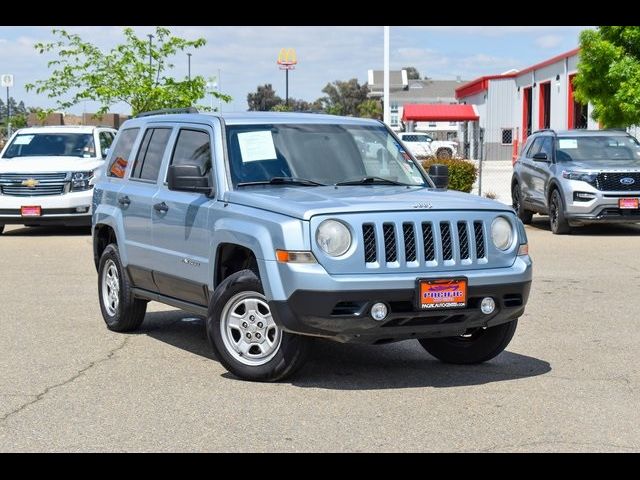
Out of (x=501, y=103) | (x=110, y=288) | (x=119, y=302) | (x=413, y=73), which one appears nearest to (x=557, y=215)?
(x=110, y=288)

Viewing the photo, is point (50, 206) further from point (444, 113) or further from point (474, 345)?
point (444, 113)

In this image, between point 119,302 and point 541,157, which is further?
point 541,157

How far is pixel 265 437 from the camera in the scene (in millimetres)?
6379

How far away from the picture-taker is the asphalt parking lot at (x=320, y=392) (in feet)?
20.8

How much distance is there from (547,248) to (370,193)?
10.3m

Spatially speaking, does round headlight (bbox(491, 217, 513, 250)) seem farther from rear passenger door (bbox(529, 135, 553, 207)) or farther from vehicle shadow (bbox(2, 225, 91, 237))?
vehicle shadow (bbox(2, 225, 91, 237))

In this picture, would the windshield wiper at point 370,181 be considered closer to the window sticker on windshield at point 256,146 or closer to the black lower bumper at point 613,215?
the window sticker on windshield at point 256,146

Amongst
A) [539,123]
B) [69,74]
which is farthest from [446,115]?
[69,74]

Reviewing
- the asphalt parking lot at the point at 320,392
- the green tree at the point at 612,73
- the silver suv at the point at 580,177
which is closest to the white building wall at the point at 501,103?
the green tree at the point at 612,73

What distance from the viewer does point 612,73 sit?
2659cm

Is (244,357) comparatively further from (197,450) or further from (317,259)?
(197,450)

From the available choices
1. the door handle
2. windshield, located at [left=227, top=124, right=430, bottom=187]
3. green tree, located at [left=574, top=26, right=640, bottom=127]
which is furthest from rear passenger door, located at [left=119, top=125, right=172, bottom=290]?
green tree, located at [left=574, top=26, right=640, bottom=127]

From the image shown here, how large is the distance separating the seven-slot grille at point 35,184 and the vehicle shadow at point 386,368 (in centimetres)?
1057

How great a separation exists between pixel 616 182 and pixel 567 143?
1571 mm
